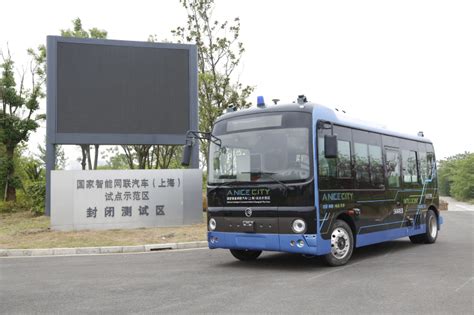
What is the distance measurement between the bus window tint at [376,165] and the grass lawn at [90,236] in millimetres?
5081

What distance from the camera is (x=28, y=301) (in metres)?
6.46

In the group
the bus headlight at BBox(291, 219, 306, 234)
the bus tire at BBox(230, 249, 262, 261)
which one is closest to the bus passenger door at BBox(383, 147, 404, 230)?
the bus tire at BBox(230, 249, 262, 261)

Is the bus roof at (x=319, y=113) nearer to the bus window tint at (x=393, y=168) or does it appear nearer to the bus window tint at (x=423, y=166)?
the bus window tint at (x=393, y=168)

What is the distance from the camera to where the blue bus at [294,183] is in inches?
329

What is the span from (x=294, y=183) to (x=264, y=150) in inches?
32.1

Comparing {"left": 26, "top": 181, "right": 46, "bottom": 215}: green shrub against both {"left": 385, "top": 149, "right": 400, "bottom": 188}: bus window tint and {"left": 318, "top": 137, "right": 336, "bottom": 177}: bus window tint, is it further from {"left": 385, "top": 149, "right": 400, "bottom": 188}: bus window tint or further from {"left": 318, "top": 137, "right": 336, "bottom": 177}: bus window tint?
{"left": 318, "top": 137, "right": 336, "bottom": 177}: bus window tint

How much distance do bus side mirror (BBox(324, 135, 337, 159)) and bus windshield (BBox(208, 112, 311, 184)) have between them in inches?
11.3

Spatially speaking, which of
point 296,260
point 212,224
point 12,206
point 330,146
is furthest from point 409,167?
point 12,206

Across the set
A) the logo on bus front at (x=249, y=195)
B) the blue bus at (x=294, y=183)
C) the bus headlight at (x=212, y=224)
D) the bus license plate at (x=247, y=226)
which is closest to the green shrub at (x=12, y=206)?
the blue bus at (x=294, y=183)

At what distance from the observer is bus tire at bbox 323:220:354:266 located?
8.80 meters

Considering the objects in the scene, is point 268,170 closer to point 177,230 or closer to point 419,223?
point 419,223

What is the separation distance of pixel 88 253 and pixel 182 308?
684 cm

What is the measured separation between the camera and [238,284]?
735 centimetres

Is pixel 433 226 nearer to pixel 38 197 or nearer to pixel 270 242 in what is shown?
pixel 270 242
